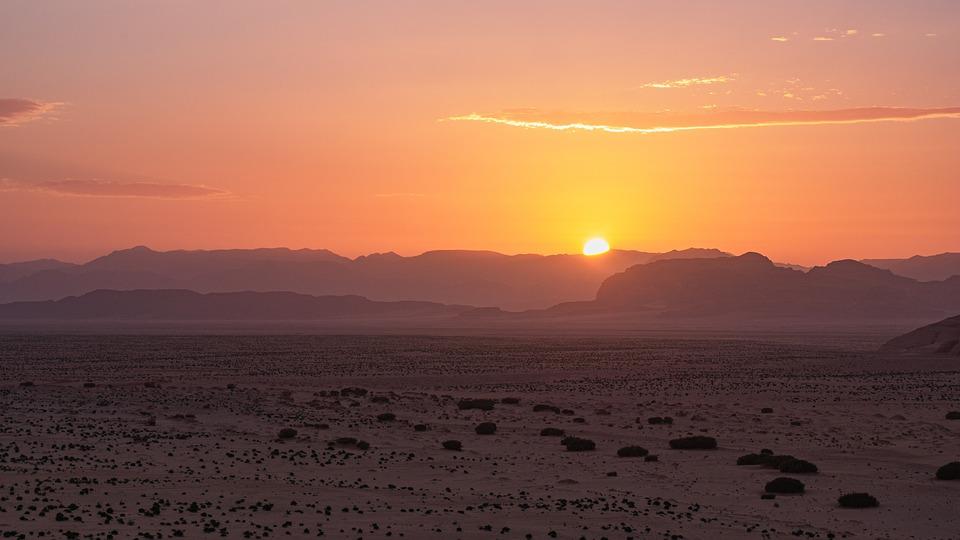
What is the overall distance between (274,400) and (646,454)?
804 inches

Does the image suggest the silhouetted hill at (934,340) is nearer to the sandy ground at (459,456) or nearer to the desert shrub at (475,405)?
the sandy ground at (459,456)

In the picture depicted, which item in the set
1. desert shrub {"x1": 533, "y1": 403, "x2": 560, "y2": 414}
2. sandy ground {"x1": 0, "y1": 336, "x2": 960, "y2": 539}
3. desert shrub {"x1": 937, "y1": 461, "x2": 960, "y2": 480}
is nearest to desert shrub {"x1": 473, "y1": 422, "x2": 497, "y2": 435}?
sandy ground {"x1": 0, "y1": 336, "x2": 960, "y2": 539}

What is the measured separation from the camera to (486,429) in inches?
1388

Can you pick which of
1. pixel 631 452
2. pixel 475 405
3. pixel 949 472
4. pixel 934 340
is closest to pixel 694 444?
pixel 631 452

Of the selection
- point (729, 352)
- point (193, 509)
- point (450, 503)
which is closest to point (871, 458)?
point (450, 503)

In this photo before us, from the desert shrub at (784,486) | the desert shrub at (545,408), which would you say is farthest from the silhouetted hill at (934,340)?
the desert shrub at (784,486)

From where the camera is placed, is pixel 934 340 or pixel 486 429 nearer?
pixel 486 429

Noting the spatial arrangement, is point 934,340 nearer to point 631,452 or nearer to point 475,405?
point 475,405

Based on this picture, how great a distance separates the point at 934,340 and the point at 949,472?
225 feet

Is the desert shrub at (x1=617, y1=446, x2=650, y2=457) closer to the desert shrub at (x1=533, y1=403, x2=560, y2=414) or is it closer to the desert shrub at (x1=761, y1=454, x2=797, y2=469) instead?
the desert shrub at (x1=761, y1=454, x2=797, y2=469)

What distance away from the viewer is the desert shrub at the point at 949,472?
1025 inches

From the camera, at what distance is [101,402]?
4084 cm

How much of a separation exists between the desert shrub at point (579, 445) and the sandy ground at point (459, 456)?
0.29 meters

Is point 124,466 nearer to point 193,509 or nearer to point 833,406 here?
point 193,509
